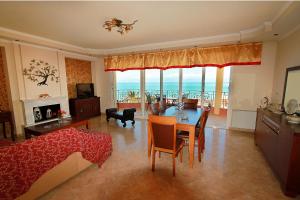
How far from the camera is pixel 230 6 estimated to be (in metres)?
2.18

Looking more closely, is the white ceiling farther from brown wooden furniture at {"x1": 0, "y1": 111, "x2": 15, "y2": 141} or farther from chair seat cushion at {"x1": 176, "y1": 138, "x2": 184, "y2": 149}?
chair seat cushion at {"x1": 176, "y1": 138, "x2": 184, "y2": 149}

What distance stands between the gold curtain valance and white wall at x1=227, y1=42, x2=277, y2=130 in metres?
0.24

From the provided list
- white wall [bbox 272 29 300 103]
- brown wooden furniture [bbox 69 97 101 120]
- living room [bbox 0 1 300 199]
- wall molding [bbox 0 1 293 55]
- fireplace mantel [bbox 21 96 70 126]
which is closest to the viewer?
living room [bbox 0 1 300 199]

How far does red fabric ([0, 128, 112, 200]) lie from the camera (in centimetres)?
144

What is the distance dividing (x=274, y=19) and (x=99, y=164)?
12.9 feet

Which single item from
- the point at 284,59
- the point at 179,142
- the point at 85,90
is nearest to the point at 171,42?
the point at 284,59

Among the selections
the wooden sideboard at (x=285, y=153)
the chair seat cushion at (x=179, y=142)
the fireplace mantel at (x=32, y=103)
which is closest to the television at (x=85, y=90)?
the fireplace mantel at (x=32, y=103)

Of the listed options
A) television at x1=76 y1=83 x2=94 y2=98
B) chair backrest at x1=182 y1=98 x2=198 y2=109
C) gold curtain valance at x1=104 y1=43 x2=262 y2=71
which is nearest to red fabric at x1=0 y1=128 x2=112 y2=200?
chair backrest at x1=182 y1=98 x2=198 y2=109

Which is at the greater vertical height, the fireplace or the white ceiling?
the white ceiling

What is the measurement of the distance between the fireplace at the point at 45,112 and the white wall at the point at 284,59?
20.1ft

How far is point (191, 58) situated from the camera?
4336 millimetres

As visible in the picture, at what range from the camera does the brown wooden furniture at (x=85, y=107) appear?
5.05m

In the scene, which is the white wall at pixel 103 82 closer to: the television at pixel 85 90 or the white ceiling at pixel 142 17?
the television at pixel 85 90

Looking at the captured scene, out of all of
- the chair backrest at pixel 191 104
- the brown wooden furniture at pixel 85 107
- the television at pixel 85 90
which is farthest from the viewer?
the television at pixel 85 90
